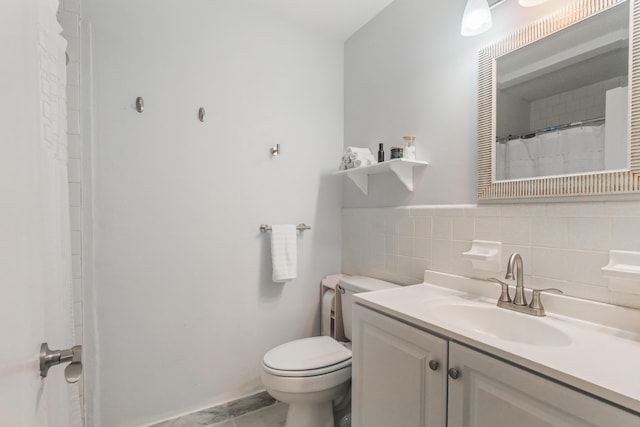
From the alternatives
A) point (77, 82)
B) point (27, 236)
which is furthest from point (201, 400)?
point (77, 82)

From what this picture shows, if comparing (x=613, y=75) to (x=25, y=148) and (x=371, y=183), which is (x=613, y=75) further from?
(x=25, y=148)

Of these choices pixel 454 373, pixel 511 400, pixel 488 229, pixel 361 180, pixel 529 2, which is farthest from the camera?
pixel 361 180

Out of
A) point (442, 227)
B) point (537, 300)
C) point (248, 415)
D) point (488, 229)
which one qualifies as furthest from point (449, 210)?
point (248, 415)

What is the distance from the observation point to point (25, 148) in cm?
42

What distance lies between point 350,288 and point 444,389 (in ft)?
2.84

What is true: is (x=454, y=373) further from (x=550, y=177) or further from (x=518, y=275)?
(x=550, y=177)

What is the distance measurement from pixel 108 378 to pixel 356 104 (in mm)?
2100

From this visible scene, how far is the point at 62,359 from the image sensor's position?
53 centimetres

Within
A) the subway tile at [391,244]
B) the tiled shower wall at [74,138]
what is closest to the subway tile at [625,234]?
the subway tile at [391,244]

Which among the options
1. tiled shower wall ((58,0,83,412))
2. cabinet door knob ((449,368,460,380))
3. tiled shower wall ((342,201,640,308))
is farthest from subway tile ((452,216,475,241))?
tiled shower wall ((58,0,83,412))

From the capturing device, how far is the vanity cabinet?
2.10 ft

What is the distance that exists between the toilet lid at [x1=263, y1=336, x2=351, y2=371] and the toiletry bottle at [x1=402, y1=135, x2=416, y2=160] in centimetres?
107

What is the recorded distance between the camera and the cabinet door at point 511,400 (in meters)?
0.60

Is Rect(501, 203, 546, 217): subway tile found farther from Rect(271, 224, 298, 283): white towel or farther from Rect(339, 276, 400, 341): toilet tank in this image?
Rect(271, 224, 298, 283): white towel
